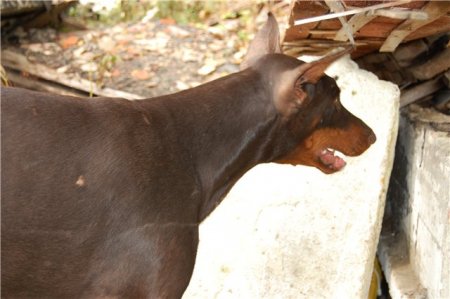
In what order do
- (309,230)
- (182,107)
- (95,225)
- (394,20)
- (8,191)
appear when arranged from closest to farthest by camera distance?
(8,191), (95,225), (182,107), (394,20), (309,230)

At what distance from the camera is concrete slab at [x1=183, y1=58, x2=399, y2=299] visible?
4570 millimetres

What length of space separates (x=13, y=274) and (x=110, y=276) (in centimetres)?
46

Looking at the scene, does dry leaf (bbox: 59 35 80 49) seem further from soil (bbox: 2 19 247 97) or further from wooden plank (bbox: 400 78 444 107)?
wooden plank (bbox: 400 78 444 107)

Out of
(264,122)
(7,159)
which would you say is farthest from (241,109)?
(7,159)

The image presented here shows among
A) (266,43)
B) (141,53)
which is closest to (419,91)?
(266,43)

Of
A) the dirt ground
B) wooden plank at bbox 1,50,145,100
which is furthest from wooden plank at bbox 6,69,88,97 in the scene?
the dirt ground

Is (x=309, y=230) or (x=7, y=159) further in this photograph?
(x=309, y=230)

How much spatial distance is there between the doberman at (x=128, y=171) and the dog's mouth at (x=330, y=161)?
1.28ft

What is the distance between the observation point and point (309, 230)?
4715mm

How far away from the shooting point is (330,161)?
4.34 metres

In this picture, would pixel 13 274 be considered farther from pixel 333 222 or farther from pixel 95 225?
pixel 333 222

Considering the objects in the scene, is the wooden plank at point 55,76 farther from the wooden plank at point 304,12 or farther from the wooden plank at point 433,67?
the wooden plank at point 433,67

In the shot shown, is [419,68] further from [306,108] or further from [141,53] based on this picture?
[141,53]

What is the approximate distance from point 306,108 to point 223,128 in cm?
50
